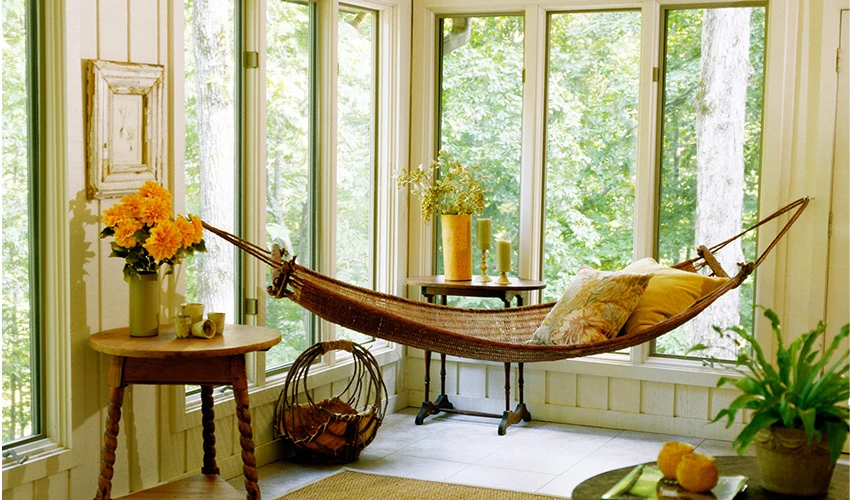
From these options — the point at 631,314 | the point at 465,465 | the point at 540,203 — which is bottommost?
the point at 465,465

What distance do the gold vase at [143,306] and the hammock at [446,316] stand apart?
0.28m

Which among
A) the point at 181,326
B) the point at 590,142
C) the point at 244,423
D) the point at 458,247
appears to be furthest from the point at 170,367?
the point at 590,142

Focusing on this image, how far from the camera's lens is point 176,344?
3.23 meters

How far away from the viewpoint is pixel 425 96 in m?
5.32

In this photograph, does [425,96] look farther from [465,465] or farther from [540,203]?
[465,465]

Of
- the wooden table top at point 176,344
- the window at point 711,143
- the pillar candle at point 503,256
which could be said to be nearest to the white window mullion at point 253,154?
the wooden table top at point 176,344

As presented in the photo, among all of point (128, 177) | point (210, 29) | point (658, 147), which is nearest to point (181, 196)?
point (128, 177)

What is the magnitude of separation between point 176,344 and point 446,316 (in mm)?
1383

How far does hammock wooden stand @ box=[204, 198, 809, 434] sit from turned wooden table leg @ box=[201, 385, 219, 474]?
488 millimetres

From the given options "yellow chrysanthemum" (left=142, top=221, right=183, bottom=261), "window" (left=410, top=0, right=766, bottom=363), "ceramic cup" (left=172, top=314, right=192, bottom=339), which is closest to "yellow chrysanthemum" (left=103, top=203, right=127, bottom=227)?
"yellow chrysanthemum" (left=142, top=221, right=183, bottom=261)

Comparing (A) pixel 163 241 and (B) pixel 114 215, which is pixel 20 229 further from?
(A) pixel 163 241

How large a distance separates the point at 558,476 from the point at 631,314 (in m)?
0.73

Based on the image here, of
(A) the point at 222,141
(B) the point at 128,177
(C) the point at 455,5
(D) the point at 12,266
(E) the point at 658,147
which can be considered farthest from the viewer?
(C) the point at 455,5

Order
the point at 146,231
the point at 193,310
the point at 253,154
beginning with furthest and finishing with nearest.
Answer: the point at 253,154 < the point at 193,310 < the point at 146,231
